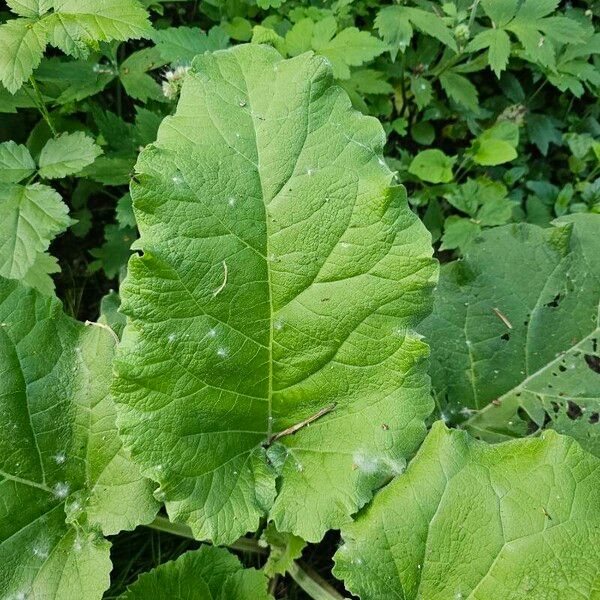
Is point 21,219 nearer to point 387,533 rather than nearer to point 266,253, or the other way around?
point 266,253

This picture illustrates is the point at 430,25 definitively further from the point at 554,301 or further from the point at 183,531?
the point at 183,531

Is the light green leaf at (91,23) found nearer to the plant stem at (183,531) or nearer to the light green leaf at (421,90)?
the light green leaf at (421,90)

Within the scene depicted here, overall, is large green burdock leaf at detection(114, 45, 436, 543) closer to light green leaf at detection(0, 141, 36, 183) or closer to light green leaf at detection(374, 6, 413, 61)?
light green leaf at detection(0, 141, 36, 183)

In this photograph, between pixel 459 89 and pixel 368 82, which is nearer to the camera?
pixel 368 82

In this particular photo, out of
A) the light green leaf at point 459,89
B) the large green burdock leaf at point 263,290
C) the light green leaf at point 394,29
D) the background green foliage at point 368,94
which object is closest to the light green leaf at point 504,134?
the background green foliage at point 368,94

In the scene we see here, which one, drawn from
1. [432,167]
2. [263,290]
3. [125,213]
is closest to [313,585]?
[263,290]

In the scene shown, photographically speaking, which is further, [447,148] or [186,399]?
[447,148]

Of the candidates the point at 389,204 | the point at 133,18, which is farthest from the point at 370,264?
the point at 133,18
